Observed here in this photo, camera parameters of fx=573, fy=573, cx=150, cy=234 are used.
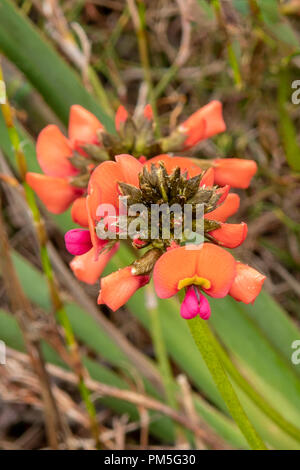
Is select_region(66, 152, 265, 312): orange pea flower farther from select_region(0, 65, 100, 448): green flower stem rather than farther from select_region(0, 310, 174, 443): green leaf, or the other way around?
select_region(0, 310, 174, 443): green leaf

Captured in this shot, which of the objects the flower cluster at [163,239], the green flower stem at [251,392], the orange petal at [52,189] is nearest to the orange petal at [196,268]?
the flower cluster at [163,239]

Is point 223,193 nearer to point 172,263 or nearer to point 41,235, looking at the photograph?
point 172,263

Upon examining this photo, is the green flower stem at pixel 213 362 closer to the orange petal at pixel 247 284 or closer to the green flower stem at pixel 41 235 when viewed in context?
the orange petal at pixel 247 284

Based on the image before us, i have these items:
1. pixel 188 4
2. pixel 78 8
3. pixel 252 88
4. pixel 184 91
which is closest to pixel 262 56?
pixel 252 88

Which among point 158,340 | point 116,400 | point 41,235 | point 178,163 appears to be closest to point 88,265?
point 178,163

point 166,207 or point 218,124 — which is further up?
point 218,124

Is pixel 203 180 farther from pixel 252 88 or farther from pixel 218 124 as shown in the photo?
pixel 252 88
